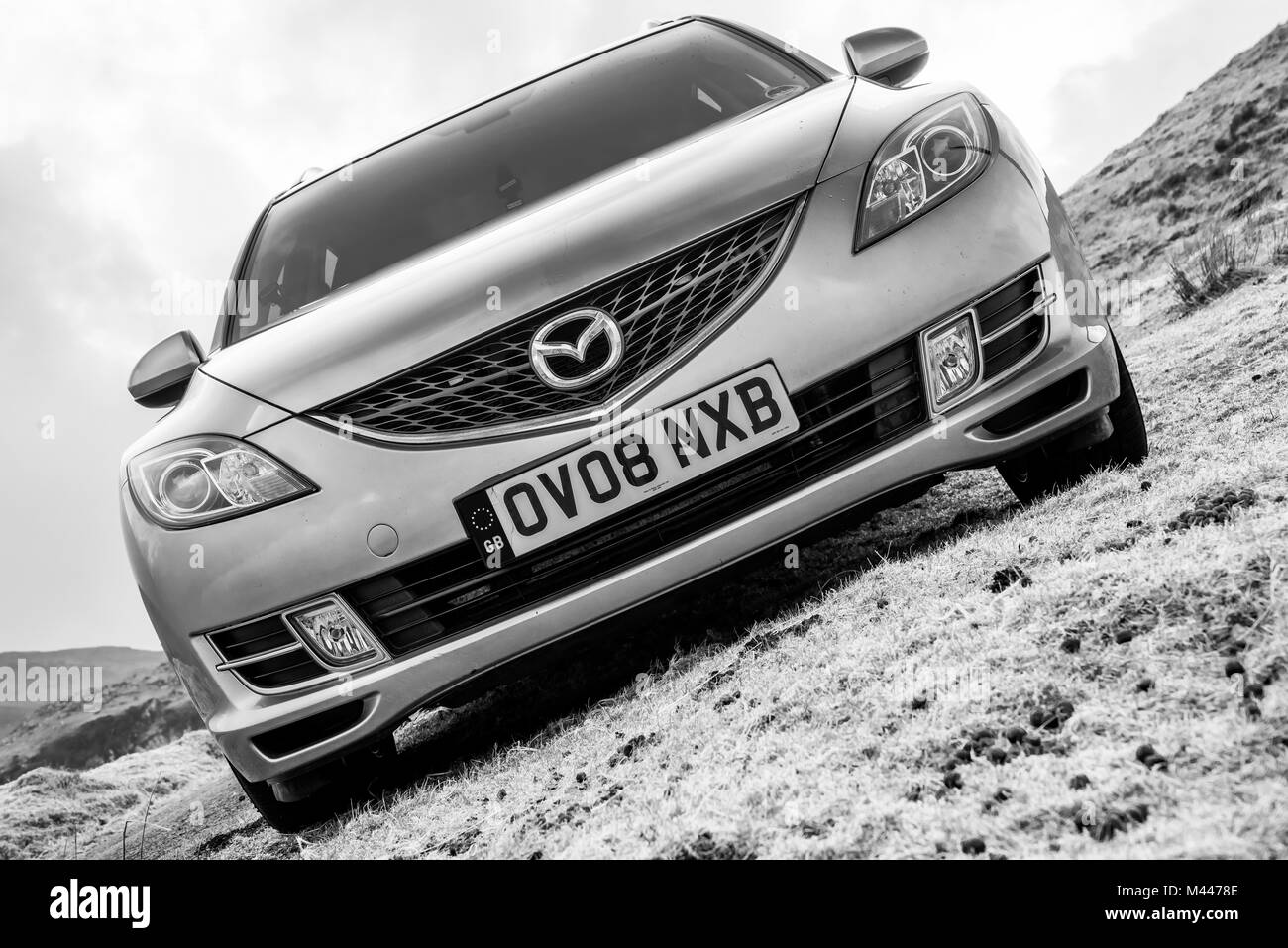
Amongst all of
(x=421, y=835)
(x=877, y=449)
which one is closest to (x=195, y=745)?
(x=421, y=835)

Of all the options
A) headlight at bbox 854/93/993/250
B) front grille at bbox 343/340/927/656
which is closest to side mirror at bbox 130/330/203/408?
front grille at bbox 343/340/927/656

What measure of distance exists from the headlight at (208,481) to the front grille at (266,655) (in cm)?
27

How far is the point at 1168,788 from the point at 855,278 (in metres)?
1.40

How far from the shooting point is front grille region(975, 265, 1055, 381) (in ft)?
8.25

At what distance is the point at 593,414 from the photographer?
2359mm

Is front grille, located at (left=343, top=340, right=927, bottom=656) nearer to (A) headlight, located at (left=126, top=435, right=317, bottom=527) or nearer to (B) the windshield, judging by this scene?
(A) headlight, located at (left=126, top=435, right=317, bottom=527)

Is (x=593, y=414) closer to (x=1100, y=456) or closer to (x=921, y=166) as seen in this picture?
(x=921, y=166)

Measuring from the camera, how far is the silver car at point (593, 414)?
2367mm

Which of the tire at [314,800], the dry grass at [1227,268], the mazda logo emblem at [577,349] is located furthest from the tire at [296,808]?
the dry grass at [1227,268]

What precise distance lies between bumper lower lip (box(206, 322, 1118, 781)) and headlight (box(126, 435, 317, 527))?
0.31m

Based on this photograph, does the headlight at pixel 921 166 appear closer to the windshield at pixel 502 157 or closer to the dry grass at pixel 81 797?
the windshield at pixel 502 157

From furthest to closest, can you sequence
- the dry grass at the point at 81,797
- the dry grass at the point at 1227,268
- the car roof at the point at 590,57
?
1. the dry grass at the point at 1227,268
2. the dry grass at the point at 81,797
3. the car roof at the point at 590,57

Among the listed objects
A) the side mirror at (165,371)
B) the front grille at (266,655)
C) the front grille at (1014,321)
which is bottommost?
the front grille at (266,655)
